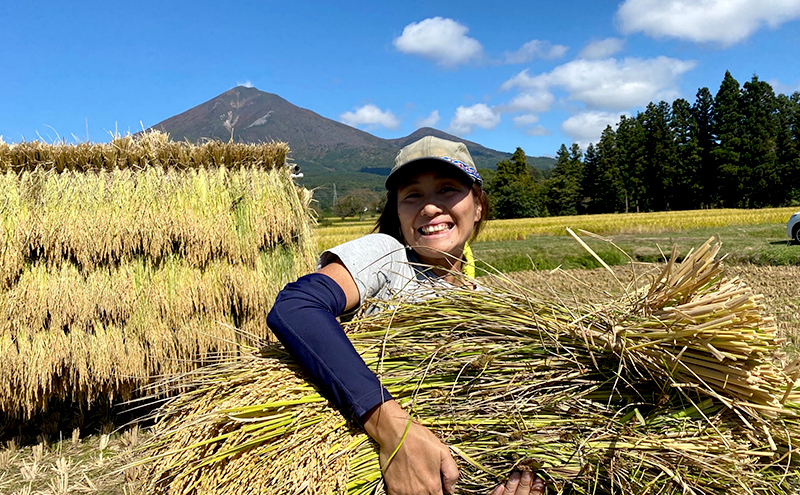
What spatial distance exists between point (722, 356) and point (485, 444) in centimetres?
61

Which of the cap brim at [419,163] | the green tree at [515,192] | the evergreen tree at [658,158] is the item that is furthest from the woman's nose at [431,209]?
the evergreen tree at [658,158]

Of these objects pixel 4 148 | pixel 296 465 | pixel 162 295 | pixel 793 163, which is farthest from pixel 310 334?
pixel 793 163

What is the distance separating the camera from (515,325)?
140cm

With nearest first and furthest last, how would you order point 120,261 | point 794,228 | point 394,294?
point 394,294 → point 120,261 → point 794,228

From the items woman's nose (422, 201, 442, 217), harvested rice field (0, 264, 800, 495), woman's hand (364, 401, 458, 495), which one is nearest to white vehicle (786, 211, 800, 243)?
harvested rice field (0, 264, 800, 495)

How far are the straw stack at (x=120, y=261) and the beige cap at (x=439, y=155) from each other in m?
2.86

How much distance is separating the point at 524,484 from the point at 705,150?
201 ft

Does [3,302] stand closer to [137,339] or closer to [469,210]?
[137,339]

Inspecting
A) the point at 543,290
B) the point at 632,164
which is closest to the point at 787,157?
the point at 632,164

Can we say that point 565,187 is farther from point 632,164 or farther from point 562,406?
point 562,406

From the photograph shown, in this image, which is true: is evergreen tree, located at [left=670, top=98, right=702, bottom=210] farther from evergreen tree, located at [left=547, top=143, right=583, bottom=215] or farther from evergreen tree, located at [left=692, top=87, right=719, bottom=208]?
evergreen tree, located at [left=547, top=143, right=583, bottom=215]

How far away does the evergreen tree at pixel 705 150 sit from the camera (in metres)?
51.2

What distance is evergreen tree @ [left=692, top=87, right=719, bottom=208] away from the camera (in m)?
51.2

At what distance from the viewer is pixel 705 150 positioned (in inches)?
2064
